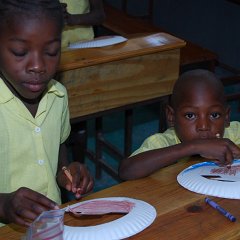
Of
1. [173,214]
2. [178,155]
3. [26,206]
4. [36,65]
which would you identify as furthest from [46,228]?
[178,155]

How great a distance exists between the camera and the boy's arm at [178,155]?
58.5 inches

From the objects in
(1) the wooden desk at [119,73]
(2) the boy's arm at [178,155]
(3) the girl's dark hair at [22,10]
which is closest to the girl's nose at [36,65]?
(3) the girl's dark hair at [22,10]

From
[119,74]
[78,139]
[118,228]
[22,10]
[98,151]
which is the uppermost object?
[22,10]

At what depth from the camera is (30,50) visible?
1.25 meters

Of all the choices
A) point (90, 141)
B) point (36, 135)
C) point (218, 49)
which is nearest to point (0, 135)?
point (36, 135)

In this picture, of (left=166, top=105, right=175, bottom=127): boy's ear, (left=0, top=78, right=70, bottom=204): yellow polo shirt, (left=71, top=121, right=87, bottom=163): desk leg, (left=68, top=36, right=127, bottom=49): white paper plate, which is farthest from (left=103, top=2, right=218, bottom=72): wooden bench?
(left=0, top=78, right=70, bottom=204): yellow polo shirt

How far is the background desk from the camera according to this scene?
8.01 ft

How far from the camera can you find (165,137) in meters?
1.84

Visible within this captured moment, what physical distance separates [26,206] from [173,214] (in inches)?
12.9

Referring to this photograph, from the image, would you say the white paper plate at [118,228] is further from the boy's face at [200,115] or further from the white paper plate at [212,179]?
the boy's face at [200,115]

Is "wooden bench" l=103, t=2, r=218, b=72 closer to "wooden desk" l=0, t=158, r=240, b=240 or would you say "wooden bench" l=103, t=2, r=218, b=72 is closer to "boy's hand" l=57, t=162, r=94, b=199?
"boy's hand" l=57, t=162, r=94, b=199

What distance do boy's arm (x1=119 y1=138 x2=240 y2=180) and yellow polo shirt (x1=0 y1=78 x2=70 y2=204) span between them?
24 cm

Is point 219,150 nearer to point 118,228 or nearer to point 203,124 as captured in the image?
point 203,124

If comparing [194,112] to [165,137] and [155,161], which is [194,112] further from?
[155,161]
